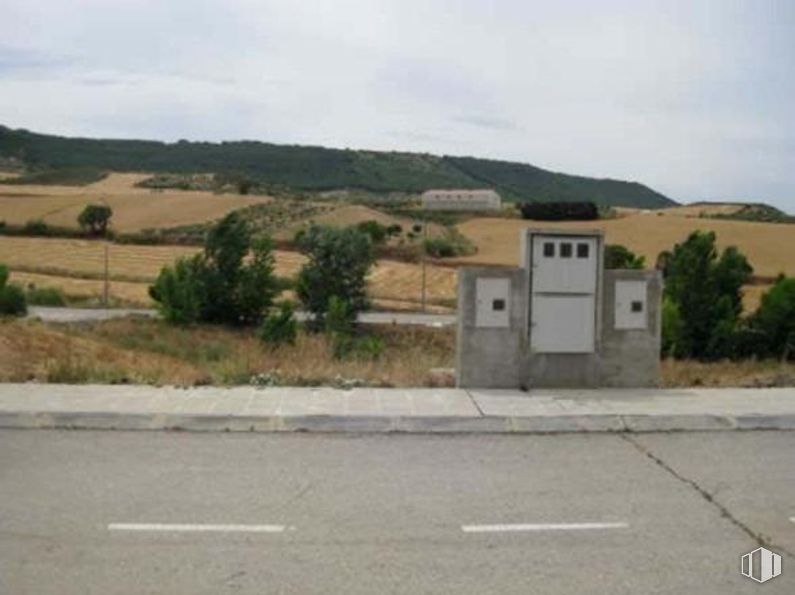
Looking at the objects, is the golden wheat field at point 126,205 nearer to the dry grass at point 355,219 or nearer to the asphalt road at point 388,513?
the dry grass at point 355,219

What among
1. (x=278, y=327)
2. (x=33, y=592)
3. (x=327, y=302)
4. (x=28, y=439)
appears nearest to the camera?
(x=33, y=592)

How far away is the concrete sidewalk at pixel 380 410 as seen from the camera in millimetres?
8461

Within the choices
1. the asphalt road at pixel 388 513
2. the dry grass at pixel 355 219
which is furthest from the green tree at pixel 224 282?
the asphalt road at pixel 388 513

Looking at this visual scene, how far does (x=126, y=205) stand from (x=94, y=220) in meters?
11.2

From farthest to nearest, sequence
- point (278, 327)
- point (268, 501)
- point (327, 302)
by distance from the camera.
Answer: point (327, 302)
point (278, 327)
point (268, 501)

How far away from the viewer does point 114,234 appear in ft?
287

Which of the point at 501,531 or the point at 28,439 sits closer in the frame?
the point at 501,531

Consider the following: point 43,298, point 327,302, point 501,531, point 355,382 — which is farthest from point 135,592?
point 43,298

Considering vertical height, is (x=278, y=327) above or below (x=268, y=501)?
below

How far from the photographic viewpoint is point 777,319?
3584 cm

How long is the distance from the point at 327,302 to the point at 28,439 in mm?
42106

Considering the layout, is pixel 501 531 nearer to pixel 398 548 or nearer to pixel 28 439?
pixel 398 548

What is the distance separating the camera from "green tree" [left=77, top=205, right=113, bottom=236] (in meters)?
89.3

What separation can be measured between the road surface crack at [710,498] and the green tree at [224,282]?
3991 cm
